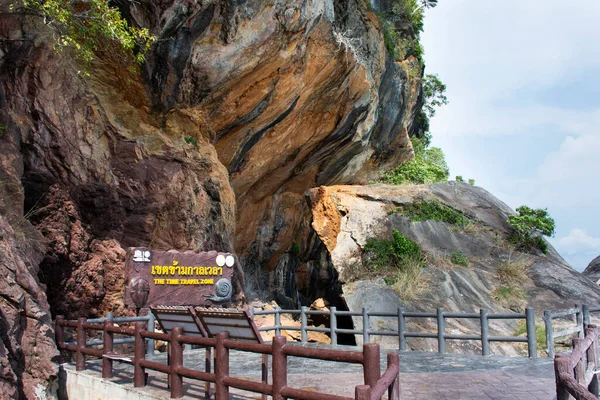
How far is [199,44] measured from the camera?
44.9ft

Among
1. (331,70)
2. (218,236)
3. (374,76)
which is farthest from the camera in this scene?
(374,76)

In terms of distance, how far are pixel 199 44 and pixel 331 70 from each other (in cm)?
547

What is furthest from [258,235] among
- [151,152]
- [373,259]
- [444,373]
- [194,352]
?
[444,373]

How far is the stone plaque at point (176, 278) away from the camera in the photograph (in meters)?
9.84

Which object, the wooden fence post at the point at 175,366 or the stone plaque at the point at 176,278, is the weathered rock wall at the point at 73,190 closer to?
the stone plaque at the point at 176,278

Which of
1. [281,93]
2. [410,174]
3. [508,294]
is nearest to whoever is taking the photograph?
[281,93]

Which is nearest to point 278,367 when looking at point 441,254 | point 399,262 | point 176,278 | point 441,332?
point 176,278

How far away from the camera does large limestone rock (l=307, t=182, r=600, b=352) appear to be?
16828 mm

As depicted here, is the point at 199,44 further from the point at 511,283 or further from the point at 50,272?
the point at 511,283

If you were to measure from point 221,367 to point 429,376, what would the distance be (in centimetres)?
411

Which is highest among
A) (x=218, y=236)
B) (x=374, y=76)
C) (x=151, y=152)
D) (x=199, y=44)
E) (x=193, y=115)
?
(x=374, y=76)

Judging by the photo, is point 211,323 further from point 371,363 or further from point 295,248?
point 295,248

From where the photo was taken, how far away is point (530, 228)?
20500 millimetres

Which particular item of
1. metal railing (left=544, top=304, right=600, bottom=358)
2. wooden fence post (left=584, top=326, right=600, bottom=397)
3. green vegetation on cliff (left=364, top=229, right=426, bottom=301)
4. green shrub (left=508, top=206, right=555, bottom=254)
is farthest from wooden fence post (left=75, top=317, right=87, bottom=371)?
green shrub (left=508, top=206, right=555, bottom=254)
